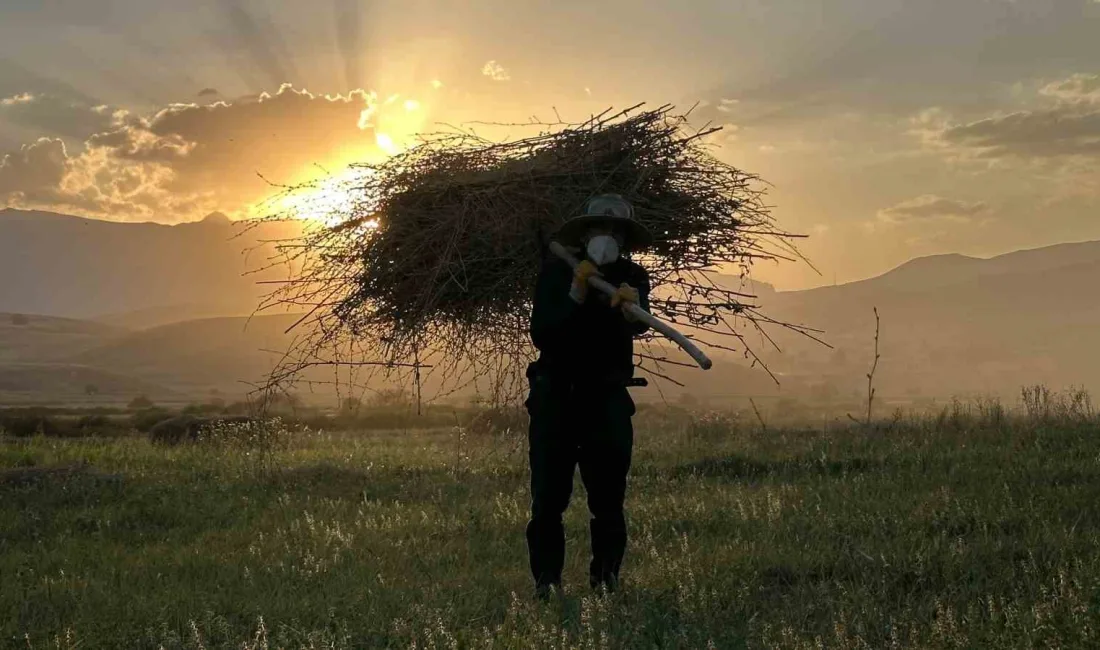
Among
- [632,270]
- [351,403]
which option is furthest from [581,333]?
[351,403]

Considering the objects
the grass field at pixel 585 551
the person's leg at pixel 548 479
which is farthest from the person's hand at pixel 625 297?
the grass field at pixel 585 551

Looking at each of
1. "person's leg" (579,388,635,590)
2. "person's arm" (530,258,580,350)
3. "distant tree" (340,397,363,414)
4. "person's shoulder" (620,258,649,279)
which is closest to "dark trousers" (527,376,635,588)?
"person's leg" (579,388,635,590)

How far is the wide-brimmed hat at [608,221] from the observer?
18.0ft

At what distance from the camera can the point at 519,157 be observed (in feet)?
22.7

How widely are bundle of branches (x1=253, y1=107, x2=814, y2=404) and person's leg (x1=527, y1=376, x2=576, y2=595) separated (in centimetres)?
155

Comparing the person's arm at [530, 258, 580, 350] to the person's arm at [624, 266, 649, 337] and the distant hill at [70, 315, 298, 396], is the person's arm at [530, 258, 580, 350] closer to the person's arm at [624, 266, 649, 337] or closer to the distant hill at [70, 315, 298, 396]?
the person's arm at [624, 266, 649, 337]

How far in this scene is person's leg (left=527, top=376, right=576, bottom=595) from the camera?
543 cm

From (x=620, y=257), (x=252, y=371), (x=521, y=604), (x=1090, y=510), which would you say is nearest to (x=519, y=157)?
(x=620, y=257)

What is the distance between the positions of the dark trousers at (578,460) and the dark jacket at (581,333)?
0.09 meters

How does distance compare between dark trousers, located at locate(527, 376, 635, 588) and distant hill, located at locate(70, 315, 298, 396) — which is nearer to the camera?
dark trousers, located at locate(527, 376, 635, 588)

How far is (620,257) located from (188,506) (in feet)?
19.6

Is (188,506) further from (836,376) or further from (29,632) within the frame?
(836,376)

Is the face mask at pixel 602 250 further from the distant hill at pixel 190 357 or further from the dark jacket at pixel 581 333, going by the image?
the distant hill at pixel 190 357

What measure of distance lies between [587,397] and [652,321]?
0.97 m
